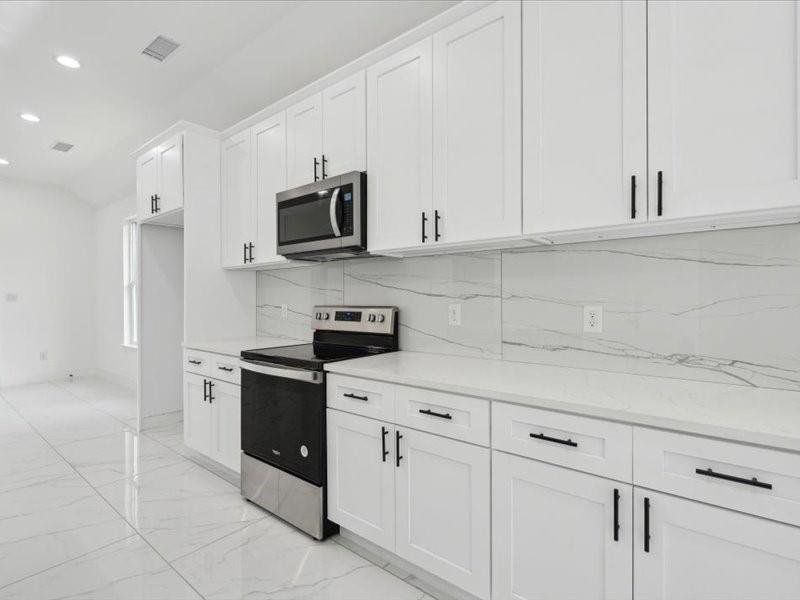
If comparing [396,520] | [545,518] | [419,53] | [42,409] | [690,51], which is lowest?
[42,409]

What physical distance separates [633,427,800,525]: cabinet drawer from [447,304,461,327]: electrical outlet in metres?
1.19

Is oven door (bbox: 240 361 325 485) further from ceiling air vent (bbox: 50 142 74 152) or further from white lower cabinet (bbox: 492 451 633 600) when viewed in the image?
ceiling air vent (bbox: 50 142 74 152)

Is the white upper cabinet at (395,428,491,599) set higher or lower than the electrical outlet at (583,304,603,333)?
lower

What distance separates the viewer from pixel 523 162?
1768mm

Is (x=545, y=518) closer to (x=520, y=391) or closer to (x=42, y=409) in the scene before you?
(x=520, y=391)

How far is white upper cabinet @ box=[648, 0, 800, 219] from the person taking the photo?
1.25 m

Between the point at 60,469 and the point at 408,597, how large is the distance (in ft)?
9.15

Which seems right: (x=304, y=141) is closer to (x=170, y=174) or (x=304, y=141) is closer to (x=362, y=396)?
(x=170, y=174)

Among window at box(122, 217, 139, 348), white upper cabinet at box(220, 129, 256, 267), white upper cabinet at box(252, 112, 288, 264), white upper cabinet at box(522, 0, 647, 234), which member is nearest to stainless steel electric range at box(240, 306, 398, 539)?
white upper cabinet at box(252, 112, 288, 264)

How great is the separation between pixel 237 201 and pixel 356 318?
1.40m

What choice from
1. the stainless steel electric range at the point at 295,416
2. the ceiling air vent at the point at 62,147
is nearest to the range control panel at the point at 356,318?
the stainless steel electric range at the point at 295,416

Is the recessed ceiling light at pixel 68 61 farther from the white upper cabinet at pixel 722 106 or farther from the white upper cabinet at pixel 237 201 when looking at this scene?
the white upper cabinet at pixel 722 106

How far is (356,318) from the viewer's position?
8.90ft

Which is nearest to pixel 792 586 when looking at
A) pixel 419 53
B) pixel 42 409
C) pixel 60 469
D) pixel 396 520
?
pixel 396 520
